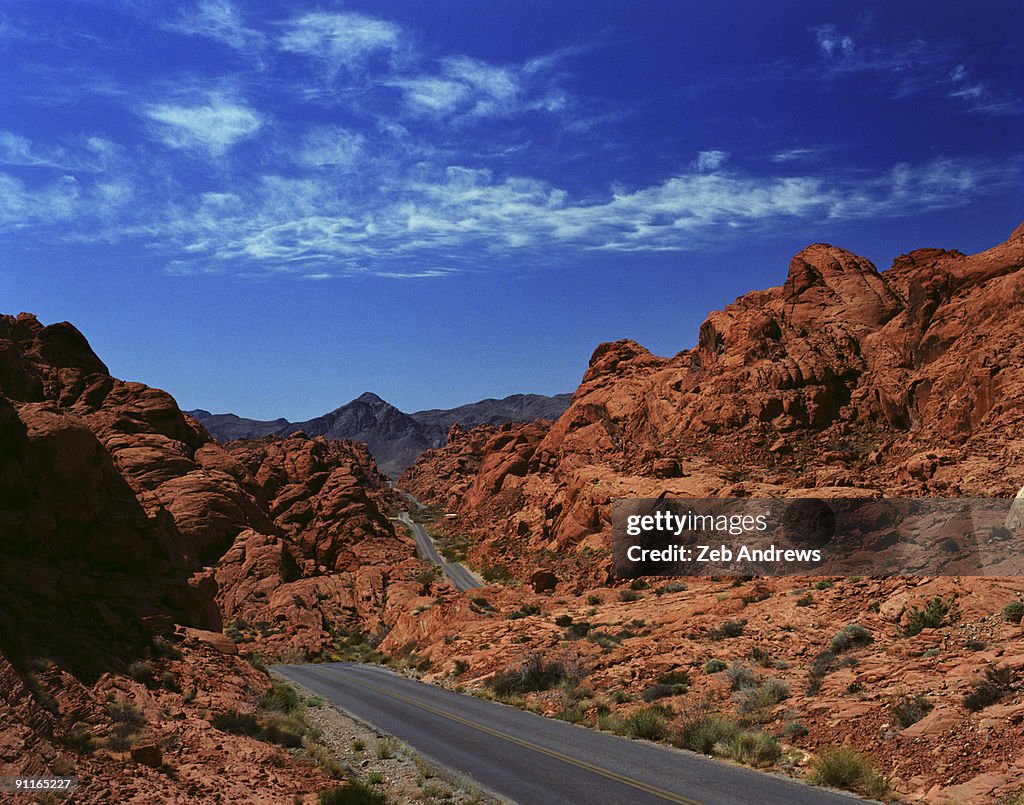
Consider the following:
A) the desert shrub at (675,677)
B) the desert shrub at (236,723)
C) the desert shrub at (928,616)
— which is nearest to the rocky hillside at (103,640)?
the desert shrub at (236,723)

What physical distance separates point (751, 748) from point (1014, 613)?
8.66 m

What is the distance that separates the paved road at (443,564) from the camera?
221ft

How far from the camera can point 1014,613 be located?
1883 cm

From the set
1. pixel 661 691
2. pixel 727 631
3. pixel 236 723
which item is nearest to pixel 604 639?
pixel 727 631

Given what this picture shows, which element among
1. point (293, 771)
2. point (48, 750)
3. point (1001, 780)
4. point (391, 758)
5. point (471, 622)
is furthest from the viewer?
point (471, 622)

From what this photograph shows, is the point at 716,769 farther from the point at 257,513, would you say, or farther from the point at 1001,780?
the point at 257,513

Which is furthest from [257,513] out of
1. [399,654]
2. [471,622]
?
[471,622]

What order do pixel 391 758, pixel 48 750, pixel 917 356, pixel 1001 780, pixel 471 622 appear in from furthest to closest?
pixel 917 356 → pixel 471 622 → pixel 391 758 → pixel 1001 780 → pixel 48 750

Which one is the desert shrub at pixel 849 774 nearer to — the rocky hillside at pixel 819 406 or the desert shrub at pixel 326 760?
the desert shrub at pixel 326 760

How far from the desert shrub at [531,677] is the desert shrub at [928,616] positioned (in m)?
12.1

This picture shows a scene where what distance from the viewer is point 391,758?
17.0 metres

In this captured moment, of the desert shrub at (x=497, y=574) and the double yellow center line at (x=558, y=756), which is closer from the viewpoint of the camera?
the double yellow center line at (x=558, y=756)

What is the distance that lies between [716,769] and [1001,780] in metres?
5.57

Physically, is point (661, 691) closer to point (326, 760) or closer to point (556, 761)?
point (556, 761)
